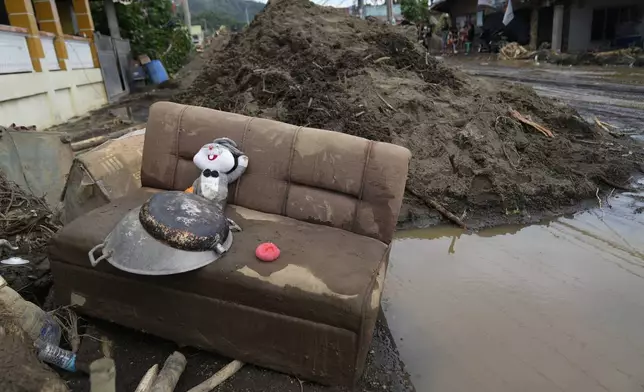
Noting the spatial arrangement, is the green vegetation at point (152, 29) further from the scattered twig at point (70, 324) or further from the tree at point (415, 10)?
the tree at point (415, 10)

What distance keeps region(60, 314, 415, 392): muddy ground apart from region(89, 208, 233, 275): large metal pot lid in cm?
65

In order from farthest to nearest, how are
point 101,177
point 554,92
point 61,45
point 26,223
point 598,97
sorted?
point 554,92, point 598,97, point 61,45, point 26,223, point 101,177

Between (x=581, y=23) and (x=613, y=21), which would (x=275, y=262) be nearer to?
(x=613, y=21)

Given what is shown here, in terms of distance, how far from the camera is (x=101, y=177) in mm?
3695

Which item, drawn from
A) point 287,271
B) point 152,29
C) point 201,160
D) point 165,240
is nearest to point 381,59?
point 201,160

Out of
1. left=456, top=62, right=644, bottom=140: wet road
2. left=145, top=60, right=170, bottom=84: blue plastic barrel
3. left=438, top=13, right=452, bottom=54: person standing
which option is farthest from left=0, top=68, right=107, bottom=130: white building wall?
left=438, top=13, right=452, bottom=54: person standing

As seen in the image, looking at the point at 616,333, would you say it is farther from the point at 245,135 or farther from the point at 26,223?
the point at 26,223

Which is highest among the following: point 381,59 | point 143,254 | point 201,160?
point 381,59

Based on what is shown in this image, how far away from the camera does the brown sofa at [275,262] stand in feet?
7.87

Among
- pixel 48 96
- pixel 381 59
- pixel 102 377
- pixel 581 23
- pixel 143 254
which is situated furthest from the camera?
pixel 581 23

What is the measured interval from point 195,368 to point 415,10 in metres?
32.4

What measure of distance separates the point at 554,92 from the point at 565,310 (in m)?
10.7

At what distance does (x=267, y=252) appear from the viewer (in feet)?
8.41

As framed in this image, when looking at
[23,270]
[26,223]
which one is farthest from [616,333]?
[26,223]
